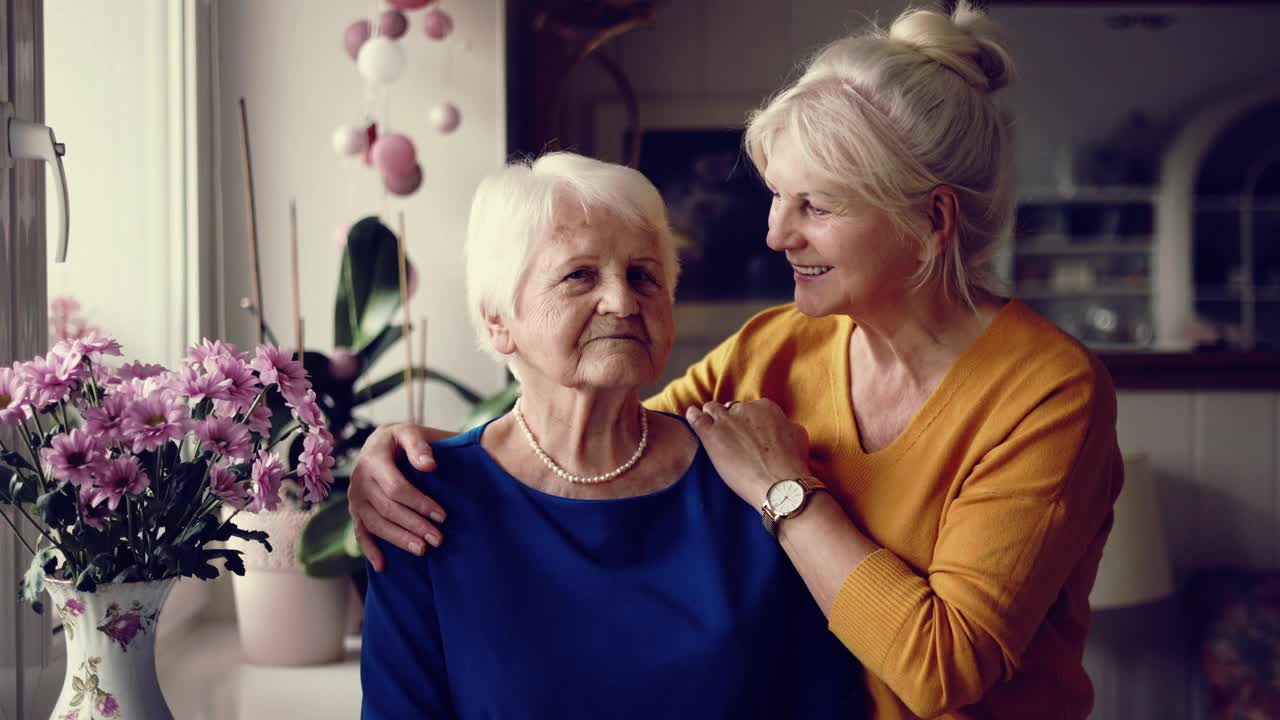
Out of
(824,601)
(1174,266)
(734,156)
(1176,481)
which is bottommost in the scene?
(1176,481)

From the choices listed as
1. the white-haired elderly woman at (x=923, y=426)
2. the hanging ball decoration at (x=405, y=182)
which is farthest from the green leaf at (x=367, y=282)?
the white-haired elderly woman at (x=923, y=426)

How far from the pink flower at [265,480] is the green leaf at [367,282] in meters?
Result: 0.91

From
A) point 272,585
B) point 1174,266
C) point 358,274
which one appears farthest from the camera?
point 1174,266

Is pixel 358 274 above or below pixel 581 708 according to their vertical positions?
above

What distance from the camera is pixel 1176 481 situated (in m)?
3.05

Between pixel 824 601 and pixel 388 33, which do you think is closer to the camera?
pixel 824 601

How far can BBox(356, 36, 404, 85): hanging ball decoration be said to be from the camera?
2016mm

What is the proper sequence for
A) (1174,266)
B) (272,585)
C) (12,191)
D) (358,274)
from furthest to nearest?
1. (1174,266)
2. (358,274)
3. (272,585)
4. (12,191)

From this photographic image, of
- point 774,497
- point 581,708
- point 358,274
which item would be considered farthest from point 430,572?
point 358,274

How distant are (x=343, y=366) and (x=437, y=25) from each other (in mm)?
672

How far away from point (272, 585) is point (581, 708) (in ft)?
2.95

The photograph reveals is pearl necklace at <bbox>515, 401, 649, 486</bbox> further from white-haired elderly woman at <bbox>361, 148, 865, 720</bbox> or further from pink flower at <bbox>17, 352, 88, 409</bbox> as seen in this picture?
pink flower at <bbox>17, 352, 88, 409</bbox>

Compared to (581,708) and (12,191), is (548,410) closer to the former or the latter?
(581,708)

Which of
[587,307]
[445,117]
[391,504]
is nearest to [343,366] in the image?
[445,117]
